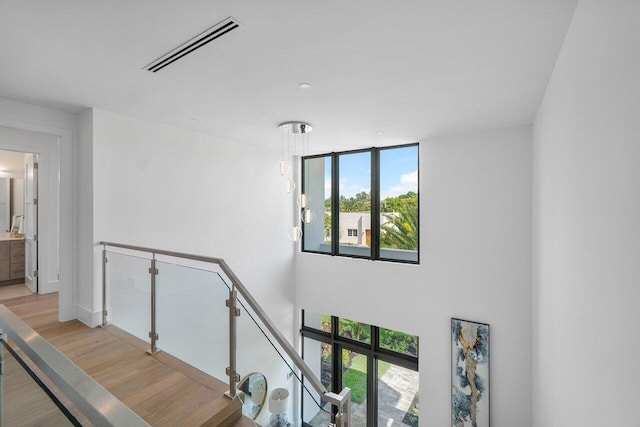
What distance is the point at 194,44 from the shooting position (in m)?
2.04

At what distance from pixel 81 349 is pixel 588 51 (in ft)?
14.3

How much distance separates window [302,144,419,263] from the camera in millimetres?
5078

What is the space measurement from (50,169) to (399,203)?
5.54 meters

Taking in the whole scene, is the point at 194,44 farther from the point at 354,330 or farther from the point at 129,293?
the point at 354,330

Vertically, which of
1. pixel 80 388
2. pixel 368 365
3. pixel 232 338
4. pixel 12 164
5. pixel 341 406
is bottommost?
pixel 368 365

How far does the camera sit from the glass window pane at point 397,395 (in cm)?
497

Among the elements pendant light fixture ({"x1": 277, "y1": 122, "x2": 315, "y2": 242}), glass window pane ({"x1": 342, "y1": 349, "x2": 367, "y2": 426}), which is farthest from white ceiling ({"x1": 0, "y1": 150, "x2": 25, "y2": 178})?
glass window pane ({"x1": 342, "y1": 349, "x2": 367, "y2": 426})

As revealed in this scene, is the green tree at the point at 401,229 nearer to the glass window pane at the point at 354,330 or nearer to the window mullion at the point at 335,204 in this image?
the window mullion at the point at 335,204

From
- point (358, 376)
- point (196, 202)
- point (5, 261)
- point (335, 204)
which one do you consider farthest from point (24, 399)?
point (5, 261)

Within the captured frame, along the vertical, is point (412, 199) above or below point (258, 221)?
above

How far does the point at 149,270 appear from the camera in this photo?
2.99 meters

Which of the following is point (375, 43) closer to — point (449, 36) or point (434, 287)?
point (449, 36)

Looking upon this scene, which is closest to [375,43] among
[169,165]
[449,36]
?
[449,36]

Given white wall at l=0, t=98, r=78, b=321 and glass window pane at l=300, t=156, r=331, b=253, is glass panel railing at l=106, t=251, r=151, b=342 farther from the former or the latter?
glass window pane at l=300, t=156, r=331, b=253
